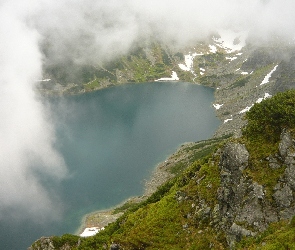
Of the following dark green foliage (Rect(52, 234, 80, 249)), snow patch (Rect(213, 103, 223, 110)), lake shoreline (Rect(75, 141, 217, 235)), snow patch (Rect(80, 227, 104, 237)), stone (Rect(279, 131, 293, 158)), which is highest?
snow patch (Rect(213, 103, 223, 110))

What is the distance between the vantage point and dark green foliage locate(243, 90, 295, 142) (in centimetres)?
3791

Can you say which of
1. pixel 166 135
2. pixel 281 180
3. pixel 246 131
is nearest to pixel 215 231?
pixel 281 180

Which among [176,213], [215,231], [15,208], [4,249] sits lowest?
[215,231]

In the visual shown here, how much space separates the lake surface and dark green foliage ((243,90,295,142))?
62.5m

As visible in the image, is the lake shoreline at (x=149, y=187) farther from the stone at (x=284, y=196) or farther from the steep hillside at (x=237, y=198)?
the stone at (x=284, y=196)

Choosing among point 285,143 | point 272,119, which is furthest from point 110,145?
point 285,143

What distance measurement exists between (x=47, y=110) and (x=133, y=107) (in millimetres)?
49726

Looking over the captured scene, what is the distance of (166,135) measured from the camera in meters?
145

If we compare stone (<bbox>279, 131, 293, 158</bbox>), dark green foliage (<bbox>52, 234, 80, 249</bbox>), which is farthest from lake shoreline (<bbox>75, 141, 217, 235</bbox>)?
stone (<bbox>279, 131, 293, 158</bbox>)

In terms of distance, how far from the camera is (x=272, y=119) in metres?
39.1

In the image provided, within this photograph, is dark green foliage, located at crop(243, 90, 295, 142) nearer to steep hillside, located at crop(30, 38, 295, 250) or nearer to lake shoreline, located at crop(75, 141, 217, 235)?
steep hillside, located at crop(30, 38, 295, 250)

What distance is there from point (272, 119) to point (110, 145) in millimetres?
101891

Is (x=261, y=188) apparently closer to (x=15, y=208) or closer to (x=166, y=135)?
(x=15, y=208)

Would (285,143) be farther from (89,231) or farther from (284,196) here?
(89,231)
